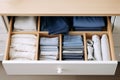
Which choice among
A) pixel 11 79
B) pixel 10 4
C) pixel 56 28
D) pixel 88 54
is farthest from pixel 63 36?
pixel 11 79

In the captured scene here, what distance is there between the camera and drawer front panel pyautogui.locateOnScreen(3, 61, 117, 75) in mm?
1106

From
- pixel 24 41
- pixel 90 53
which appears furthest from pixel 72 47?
pixel 24 41

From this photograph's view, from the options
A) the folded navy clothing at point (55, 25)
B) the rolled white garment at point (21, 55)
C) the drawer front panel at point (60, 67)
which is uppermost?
the folded navy clothing at point (55, 25)

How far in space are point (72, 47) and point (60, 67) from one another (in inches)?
6.0

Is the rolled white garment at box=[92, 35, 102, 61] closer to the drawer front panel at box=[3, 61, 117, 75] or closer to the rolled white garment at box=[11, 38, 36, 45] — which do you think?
the drawer front panel at box=[3, 61, 117, 75]

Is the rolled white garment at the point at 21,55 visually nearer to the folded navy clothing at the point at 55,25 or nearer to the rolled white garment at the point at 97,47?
the folded navy clothing at the point at 55,25

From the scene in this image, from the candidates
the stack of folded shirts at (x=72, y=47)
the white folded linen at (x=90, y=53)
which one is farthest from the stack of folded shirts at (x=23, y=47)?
the white folded linen at (x=90, y=53)

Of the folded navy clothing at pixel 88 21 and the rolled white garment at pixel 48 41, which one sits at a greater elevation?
the folded navy clothing at pixel 88 21

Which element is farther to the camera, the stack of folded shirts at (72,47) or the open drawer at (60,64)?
the stack of folded shirts at (72,47)

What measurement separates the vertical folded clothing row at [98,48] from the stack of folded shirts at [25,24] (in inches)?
12.8

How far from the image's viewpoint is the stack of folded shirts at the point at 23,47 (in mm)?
1222

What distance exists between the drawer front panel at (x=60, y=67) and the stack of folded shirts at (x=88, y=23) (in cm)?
23

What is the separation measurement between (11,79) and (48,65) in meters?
0.59

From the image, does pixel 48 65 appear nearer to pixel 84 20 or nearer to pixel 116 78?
pixel 84 20
